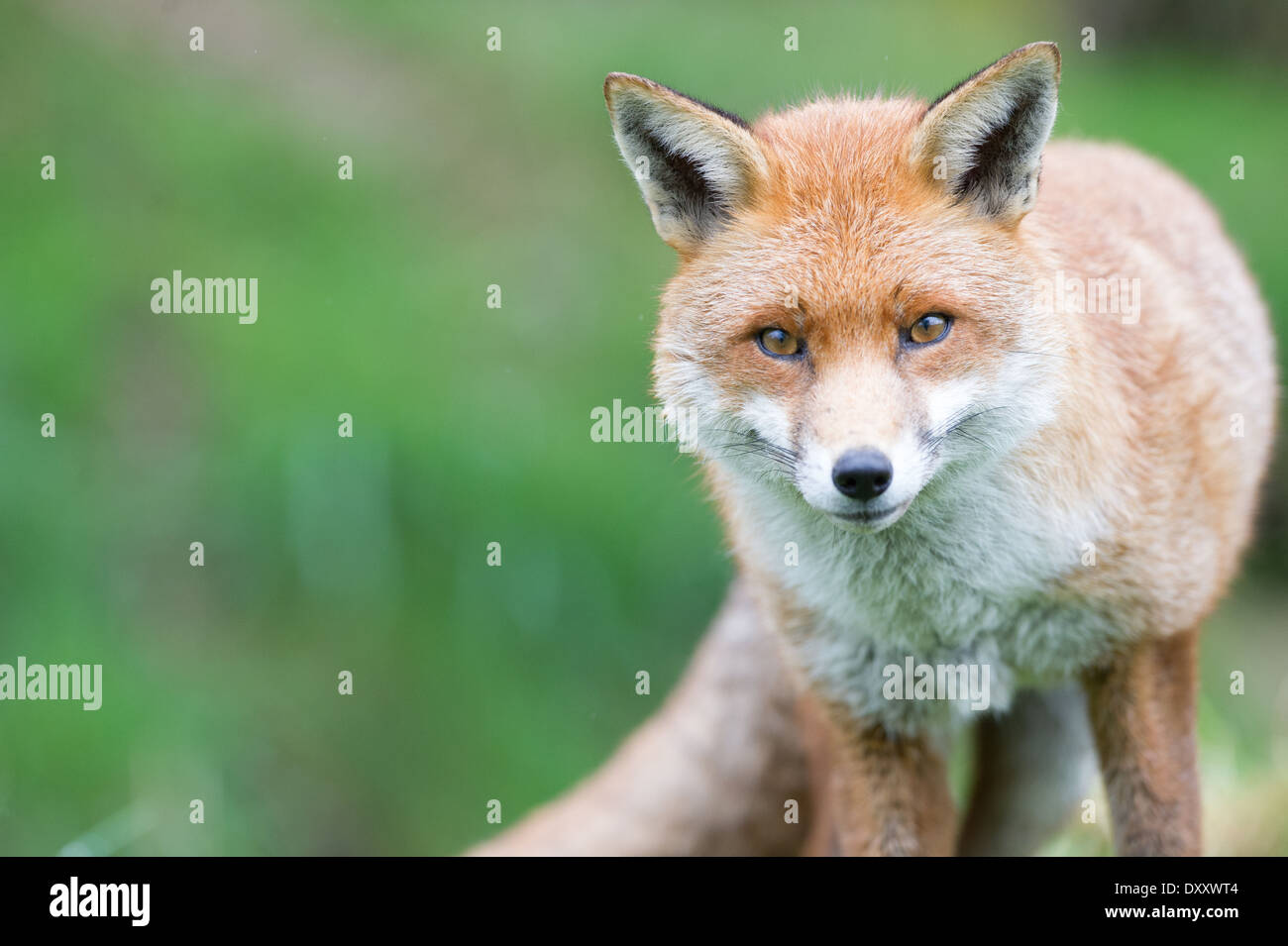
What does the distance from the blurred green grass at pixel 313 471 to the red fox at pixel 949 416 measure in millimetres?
2875

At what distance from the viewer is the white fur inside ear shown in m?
3.59

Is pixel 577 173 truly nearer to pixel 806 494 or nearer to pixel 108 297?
pixel 108 297

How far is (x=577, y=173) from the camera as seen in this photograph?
11.3m

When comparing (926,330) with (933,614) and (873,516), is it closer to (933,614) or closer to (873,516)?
(873,516)

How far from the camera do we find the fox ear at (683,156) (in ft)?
11.7

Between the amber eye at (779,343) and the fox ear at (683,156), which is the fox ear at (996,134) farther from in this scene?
the amber eye at (779,343)

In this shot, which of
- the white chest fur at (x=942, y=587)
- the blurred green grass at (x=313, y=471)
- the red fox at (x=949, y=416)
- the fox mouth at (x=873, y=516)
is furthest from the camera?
the blurred green grass at (x=313, y=471)

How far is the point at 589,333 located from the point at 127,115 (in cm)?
366

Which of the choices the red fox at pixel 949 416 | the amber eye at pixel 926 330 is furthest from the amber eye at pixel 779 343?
the amber eye at pixel 926 330

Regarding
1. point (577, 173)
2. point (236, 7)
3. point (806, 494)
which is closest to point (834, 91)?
point (806, 494)

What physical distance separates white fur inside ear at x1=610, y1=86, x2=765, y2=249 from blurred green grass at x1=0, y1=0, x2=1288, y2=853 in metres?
3.97

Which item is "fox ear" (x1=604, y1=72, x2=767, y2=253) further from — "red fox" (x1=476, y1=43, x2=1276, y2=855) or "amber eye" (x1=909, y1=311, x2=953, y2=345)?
"amber eye" (x1=909, y1=311, x2=953, y2=345)

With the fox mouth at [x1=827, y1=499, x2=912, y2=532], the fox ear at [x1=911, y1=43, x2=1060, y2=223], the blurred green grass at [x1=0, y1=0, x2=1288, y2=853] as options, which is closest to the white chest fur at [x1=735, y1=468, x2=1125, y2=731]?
the fox mouth at [x1=827, y1=499, x2=912, y2=532]

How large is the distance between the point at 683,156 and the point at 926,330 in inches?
32.9
